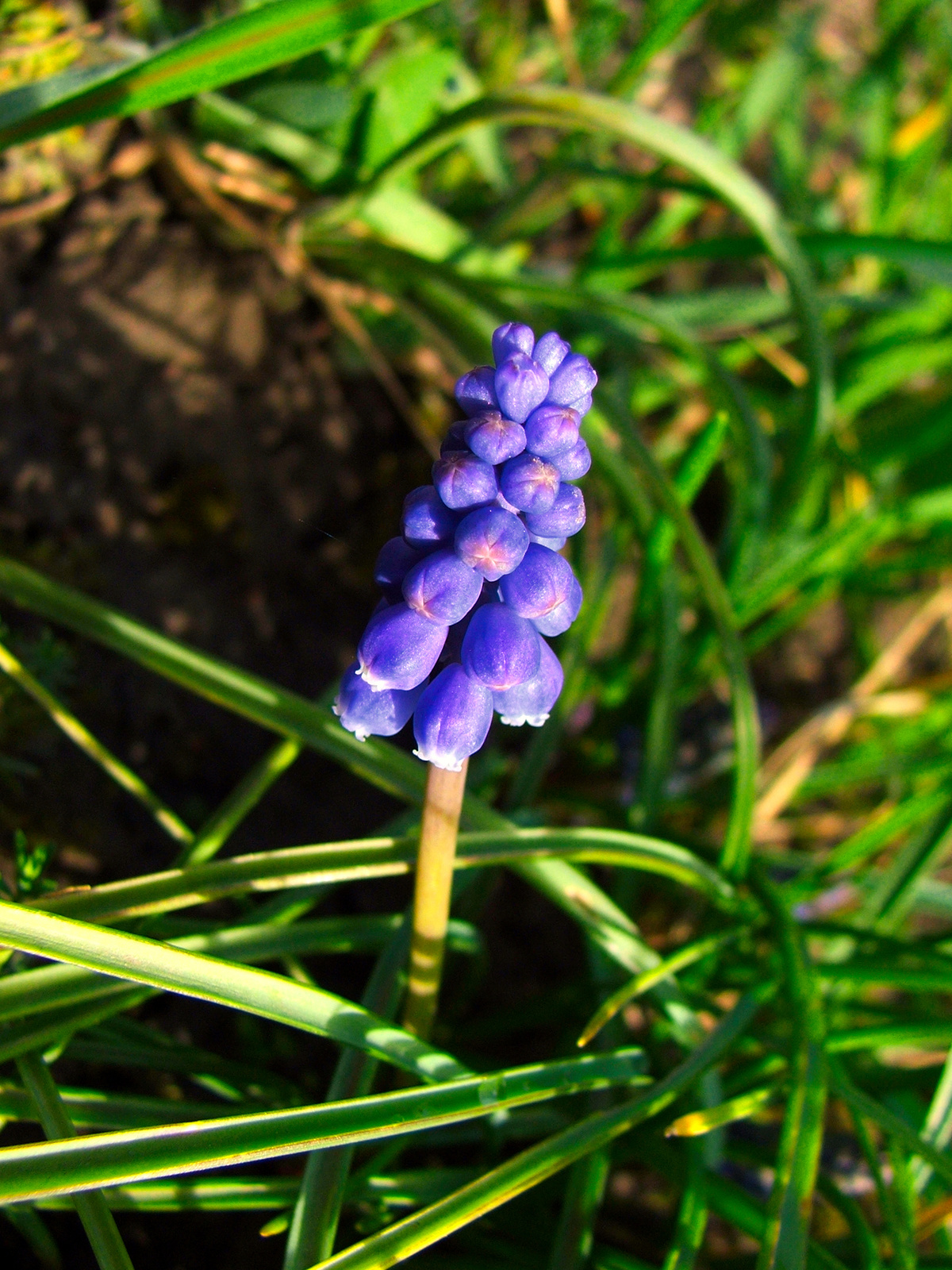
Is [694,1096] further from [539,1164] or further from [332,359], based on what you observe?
[332,359]

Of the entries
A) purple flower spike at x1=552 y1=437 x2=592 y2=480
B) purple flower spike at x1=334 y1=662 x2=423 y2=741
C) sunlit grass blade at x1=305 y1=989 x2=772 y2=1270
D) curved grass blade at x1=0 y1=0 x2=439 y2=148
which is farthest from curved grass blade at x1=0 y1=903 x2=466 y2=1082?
curved grass blade at x1=0 y1=0 x2=439 y2=148

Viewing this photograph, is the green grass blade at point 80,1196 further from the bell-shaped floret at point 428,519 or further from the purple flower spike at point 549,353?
the purple flower spike at point 549,353

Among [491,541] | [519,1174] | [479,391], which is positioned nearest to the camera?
[491,541]

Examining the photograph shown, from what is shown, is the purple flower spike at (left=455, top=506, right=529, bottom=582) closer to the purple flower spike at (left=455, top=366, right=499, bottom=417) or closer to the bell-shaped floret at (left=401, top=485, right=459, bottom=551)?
the bell-shaped floret at (left=401, top=485, right=459, bottom=551)

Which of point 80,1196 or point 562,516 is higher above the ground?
point 562,516

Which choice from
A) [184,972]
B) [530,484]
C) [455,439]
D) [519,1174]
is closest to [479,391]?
[455,439]

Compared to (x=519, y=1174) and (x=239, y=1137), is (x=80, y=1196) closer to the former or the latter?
(x=239, y=1137)
